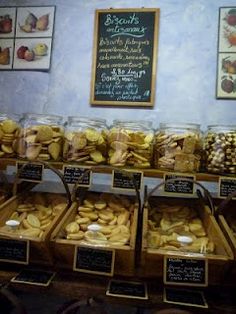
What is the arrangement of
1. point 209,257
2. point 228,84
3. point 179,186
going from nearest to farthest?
point 209,257
point 179,186
point 228,84

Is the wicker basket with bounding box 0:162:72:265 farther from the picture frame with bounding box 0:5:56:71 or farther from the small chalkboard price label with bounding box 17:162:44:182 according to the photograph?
the picture frame with bounding box 0:5:56:71

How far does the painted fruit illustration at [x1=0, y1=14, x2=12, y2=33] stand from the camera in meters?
1.97

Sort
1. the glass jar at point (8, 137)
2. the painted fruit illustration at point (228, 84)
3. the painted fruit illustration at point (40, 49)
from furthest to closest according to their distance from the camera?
the painted fruit illustration at point (40, 49), the painted fruit illustration at point (228, 84), the glass jar at point (8, 137)

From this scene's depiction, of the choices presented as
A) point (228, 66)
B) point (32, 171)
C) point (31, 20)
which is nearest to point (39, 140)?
point (32, 171)

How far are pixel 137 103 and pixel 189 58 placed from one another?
1.26 ft

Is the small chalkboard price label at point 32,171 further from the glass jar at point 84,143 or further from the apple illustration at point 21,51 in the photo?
the apple illustration at point 21,51

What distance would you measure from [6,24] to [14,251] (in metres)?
1.47

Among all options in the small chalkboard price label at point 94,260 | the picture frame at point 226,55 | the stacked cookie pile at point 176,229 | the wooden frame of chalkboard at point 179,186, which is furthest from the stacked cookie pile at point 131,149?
the picture frame at point 226,55

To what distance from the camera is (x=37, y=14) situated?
195 centimetres

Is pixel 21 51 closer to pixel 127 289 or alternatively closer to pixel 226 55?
pixel 226 55

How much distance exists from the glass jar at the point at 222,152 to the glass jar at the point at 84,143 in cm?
44

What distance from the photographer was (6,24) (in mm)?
1978

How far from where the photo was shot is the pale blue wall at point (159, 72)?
1.80 m

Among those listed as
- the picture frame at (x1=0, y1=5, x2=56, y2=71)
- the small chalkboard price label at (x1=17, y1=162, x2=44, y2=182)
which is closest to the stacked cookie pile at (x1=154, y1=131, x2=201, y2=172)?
the small chalkboard price label at (x1=17, y1=162, x2=44, y2=182)
